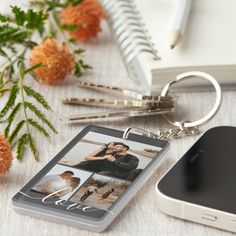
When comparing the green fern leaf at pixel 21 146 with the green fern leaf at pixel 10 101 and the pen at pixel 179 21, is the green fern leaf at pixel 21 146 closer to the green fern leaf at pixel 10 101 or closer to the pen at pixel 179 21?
the green fern leaf at pixel 10 101

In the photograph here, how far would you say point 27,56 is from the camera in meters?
1.33

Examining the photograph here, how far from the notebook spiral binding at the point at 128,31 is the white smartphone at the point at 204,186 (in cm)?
28

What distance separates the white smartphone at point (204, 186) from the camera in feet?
2.78

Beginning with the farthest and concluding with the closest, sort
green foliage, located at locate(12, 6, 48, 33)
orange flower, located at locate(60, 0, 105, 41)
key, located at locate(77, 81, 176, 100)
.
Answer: orange flower, located at locate(60, 0, 105, 41) → green foliage, located at locate(12, 6, 48, 33) → key, located at locate(77, 81, 176, 100)

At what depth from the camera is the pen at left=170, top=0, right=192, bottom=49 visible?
1206mm

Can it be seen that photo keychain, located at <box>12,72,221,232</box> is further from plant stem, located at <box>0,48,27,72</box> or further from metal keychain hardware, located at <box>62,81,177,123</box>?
plant stem, located at <box>0,48,27,72</box>

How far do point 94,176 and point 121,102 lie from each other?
0.78ft

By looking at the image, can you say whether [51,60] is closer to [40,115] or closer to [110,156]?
[40,115]

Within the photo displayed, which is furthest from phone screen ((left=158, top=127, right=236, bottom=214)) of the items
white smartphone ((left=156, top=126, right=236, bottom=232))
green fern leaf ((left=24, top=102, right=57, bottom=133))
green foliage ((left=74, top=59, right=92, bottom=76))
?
green foliage ((left=74, top=59, right=92, bottom=76))

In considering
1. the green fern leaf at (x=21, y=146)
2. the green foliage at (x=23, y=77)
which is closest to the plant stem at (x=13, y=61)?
the green foliage at (x=23, y=77)

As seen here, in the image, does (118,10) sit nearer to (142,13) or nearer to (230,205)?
(142,13)

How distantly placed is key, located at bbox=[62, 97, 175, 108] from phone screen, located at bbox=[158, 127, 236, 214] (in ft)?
0.37

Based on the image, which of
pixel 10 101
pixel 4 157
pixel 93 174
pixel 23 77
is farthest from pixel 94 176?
pixel 23 77

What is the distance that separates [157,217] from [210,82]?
0.37 metres
